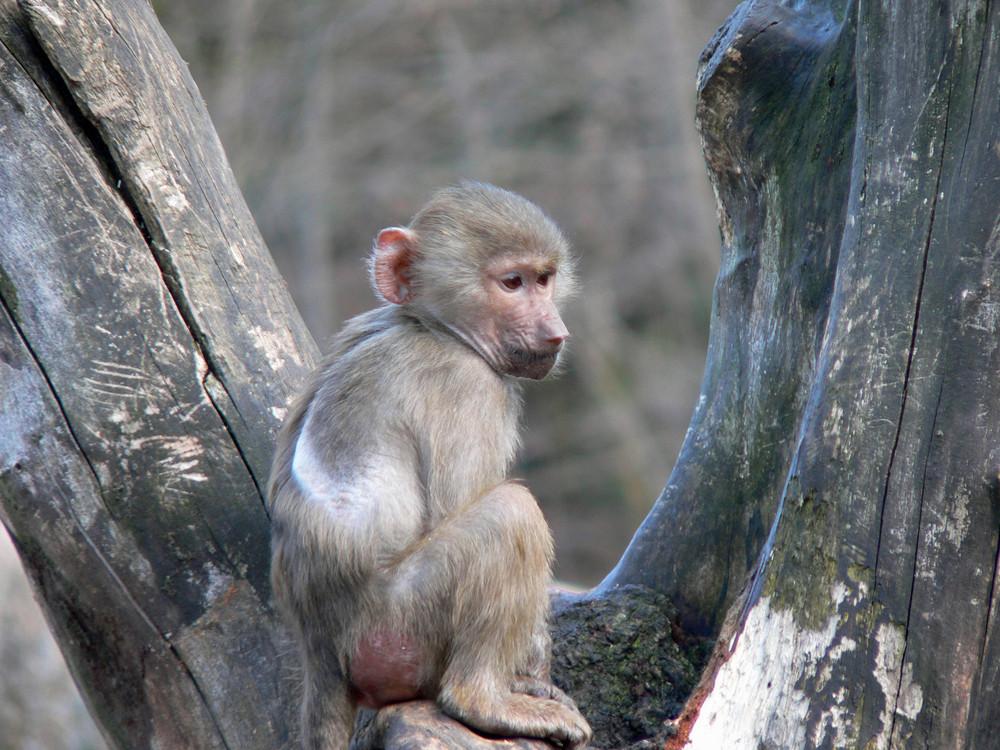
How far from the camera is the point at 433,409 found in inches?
119

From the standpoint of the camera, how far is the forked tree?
251 cm

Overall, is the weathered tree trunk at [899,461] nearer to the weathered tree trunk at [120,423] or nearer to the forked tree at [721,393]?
the forked tree at [721,393]

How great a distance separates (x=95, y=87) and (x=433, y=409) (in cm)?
156

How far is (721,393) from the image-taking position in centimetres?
345

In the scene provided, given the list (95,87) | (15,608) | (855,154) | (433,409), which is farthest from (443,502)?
(15,608)

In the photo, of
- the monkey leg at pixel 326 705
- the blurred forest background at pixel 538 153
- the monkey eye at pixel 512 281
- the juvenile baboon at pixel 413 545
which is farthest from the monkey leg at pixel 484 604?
the blurred forest background at pixel 538 153

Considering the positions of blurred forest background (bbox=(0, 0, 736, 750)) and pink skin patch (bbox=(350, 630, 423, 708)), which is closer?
pink skin patch (bbox=(350, 630, 423, 708))

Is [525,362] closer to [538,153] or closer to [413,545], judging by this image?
[413,545]

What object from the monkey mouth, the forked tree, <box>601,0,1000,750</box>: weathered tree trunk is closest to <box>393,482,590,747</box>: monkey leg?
the forked tree

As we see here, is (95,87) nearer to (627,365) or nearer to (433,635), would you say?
(433,635)

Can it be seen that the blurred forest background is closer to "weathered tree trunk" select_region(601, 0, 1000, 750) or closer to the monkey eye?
the monkey eye

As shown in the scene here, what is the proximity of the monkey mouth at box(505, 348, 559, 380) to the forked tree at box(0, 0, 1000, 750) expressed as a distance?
2.03 ft

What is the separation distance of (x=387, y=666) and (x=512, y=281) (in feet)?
4.44

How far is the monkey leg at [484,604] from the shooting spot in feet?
9.21
